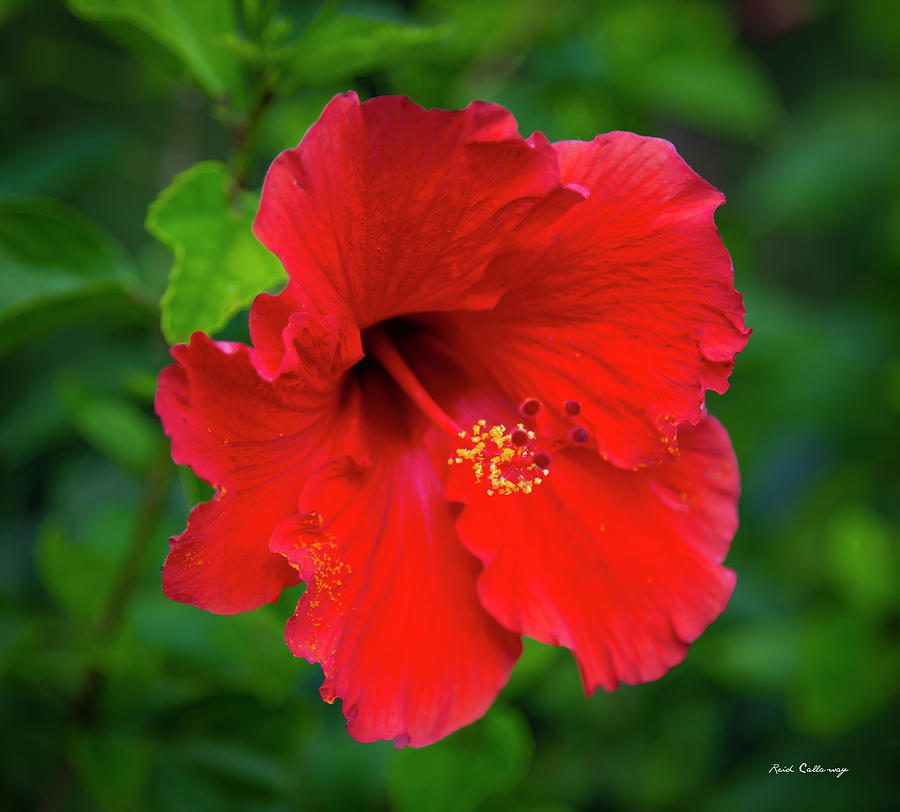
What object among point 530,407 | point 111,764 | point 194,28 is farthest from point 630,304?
point 111,764

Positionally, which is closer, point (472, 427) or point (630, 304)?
point (630, 304)

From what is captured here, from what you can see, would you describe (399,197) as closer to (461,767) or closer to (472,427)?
(472,427)

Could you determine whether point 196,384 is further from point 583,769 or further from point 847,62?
point 847,62

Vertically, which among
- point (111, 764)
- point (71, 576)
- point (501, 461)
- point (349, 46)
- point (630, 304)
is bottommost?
point (111, 764)

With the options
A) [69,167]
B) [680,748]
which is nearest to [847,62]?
[680,748]

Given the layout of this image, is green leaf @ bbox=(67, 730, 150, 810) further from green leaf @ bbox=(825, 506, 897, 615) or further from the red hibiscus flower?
green leaf @ bbox=(825, 506, 897, 615)

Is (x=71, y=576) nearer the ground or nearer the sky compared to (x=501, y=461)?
nearer the ground
